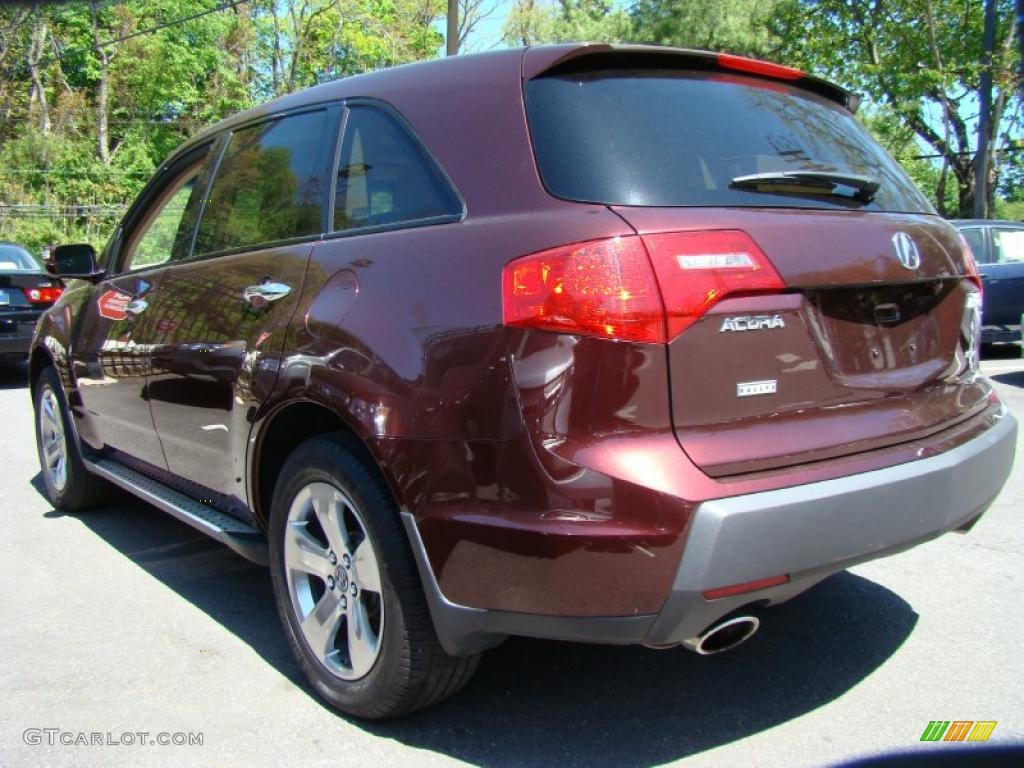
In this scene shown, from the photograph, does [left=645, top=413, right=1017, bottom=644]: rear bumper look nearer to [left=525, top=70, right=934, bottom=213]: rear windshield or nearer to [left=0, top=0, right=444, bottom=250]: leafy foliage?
[left=525, top=70, right=934, bottom=213]: rear windshield

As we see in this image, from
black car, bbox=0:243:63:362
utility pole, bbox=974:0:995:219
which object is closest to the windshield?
black car, bbox=0:243:63:362

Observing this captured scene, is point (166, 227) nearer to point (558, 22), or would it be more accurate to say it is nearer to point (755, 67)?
point (755, 67)

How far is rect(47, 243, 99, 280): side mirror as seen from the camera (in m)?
4.68

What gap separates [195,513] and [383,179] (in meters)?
1.53

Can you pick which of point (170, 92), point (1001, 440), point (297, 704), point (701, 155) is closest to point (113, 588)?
point (297, 704)

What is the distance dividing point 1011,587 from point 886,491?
1896 millimetres

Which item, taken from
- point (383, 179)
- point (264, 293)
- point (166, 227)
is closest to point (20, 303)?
point (166, 227)

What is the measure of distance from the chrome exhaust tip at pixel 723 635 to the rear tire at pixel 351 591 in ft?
2.14

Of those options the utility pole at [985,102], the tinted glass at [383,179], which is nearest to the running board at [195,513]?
the tinted glass at [383,179]

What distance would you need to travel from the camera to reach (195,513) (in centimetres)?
353

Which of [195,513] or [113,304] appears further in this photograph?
[113,304]

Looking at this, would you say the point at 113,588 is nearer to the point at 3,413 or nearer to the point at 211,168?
the point at 211,168

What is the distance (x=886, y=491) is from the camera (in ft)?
7.67

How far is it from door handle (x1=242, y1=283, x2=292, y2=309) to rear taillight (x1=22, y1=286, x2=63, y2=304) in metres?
8.35
